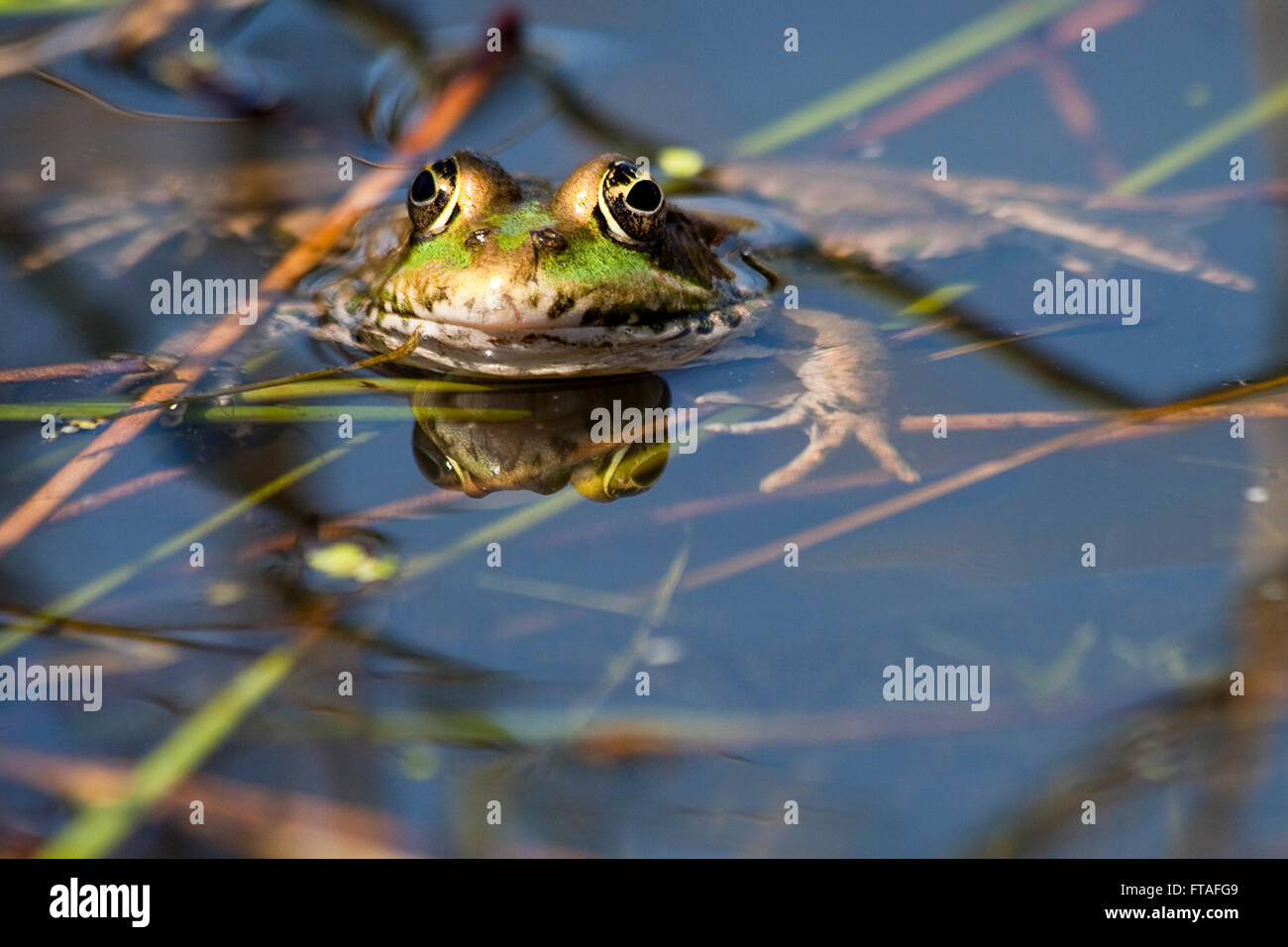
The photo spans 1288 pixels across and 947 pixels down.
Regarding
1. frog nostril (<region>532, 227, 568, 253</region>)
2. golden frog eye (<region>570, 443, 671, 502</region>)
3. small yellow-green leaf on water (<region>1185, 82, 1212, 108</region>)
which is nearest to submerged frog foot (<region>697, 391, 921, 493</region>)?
golden frog eye (<region>570, 443, 671, 502</region>)

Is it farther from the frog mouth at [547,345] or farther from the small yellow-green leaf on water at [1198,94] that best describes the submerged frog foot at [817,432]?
the small yellow-green leaf on water at [1198,94]

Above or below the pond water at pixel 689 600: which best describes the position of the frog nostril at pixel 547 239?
above

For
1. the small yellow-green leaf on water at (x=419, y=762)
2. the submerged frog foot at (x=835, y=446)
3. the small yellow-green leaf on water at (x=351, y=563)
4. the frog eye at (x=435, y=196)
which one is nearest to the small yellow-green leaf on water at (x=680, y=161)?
the frog eye at (x=435, y=196)

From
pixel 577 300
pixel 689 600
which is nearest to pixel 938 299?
pixel 577 300

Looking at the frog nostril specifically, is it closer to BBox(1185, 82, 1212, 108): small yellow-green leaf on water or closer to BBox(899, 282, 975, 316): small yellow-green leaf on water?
BBox(899, 282, 975, 316): small yellow-green leaf on water

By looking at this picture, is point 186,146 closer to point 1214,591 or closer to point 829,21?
point 829,21
